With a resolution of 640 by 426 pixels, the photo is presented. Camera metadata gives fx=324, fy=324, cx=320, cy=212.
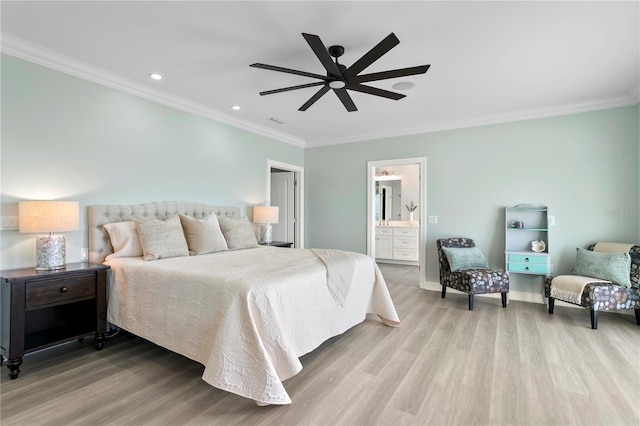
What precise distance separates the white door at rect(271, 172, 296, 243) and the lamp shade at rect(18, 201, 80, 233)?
3.93 metres

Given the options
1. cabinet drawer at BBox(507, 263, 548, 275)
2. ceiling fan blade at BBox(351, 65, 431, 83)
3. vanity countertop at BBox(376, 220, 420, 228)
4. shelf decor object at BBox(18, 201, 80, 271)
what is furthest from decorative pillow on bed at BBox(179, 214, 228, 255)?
vanity countertop at BBox(376, 220, 420, 228)

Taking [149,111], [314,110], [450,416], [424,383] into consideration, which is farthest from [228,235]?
[450,416]

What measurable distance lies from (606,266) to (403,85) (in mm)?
2924

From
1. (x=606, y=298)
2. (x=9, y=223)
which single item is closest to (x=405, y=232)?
(x=606, y=298)

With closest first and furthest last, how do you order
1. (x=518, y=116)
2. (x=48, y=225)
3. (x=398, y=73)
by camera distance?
(x=398, y=73)
(x=48, y=225)
(x=518, y=116)

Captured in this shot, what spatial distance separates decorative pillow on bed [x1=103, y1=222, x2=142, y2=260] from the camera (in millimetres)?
3051

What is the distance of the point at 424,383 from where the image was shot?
2.21 m

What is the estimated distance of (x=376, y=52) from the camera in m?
2.13

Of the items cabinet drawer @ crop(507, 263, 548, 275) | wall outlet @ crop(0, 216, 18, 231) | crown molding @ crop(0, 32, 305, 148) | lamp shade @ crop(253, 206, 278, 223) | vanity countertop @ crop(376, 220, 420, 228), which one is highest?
crown molding @ crop(0, 32, 305, 148)

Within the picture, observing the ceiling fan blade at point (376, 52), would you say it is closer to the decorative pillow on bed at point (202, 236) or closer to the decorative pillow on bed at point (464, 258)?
the decorative pillow on bed at point (202, 236)

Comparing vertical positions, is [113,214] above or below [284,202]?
below

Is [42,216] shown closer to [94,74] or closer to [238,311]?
[94,74]

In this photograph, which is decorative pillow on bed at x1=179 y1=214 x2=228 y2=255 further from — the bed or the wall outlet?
the wall outlet

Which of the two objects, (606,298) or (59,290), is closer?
(59,290)
